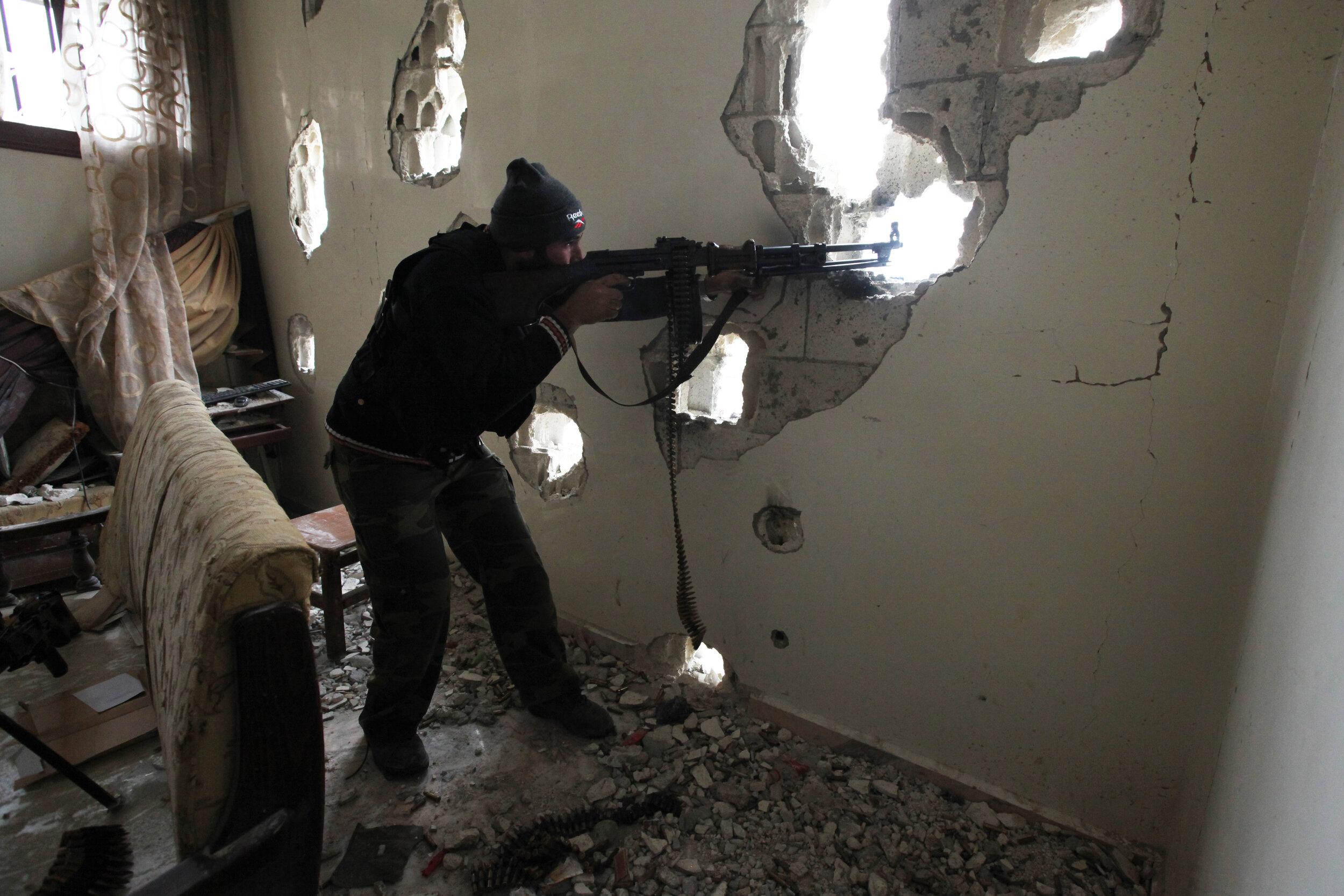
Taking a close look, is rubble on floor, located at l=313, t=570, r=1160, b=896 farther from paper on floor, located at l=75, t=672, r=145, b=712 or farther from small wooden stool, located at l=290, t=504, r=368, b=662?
paper on floor, located at l=75, t=672, r=145, b=712

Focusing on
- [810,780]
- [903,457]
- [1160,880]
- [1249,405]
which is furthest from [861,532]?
[1160,880]

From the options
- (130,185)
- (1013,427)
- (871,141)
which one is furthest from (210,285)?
(1013,427)

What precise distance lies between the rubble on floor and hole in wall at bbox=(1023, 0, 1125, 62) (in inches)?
68.6

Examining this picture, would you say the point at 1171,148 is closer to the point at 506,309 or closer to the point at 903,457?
the point at 903,457

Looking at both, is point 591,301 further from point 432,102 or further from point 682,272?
point 432,102

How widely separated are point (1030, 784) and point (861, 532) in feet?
2.39

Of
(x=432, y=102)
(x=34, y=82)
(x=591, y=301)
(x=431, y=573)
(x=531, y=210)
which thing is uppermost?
(x=34, y=82)

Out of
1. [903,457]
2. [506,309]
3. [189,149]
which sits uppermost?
[189,149]

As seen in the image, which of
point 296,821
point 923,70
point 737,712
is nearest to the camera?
point 296,821

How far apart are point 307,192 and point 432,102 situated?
147cm

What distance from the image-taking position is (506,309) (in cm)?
166

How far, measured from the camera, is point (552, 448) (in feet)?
8.87

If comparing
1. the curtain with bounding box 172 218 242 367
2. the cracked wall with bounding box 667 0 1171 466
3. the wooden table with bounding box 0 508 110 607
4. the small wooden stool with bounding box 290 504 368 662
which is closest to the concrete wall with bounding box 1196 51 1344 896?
the cracked wall with bounding box 667 0 1171 466

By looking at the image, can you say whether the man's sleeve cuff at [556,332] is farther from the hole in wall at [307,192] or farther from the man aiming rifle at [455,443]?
the hole in wall at [307,192]
